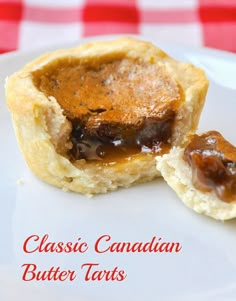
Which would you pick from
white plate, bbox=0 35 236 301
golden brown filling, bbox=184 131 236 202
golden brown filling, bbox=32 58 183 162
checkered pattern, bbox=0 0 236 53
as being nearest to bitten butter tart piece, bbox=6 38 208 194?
golden brown filling, bbox=32 58 183 162

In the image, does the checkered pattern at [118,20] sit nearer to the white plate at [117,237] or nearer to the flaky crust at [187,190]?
the white plate at [117,237]

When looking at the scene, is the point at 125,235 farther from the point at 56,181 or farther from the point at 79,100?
the point at 79,100

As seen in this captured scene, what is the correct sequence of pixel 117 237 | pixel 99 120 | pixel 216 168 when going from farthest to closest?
Result: pixel 99 120 → pixel 117 237 → pixel 216 168

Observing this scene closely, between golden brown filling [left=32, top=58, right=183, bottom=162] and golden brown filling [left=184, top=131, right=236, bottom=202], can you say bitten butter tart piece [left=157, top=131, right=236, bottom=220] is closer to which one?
golden brown filling [left=184, top=131, right=236, bottom=202]

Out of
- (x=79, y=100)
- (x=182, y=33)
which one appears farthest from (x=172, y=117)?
(x=182, y=33)

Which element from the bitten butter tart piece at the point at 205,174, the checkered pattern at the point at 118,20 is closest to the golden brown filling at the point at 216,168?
the bitten butter tart piece at the point at 205,174

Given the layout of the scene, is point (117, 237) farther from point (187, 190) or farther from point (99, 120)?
point (99, 120)

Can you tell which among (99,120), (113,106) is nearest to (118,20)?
(113,106)
